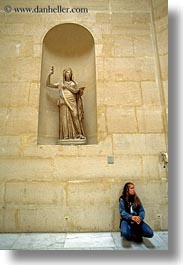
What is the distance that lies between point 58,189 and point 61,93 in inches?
62.0

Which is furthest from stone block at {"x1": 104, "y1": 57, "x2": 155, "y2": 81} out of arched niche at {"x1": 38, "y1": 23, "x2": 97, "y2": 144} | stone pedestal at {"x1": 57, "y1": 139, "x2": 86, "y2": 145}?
stone pedestal at {"x1": 57, "y1": 139, "x2": 86, "y2": 145}

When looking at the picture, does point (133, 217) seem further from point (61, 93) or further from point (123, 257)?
point (61, 93)

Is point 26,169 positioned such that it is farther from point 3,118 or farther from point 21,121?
point 3,118

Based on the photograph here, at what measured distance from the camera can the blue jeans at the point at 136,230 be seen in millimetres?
2576

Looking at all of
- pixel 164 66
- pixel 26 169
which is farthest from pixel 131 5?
pixel 26 169

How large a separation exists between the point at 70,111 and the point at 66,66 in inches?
42.1

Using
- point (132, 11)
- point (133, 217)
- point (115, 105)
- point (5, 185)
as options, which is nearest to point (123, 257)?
point (133, 217)

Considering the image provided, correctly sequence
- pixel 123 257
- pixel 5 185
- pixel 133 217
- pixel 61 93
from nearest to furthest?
pixel 123 257
pixel 133 217
pixel 5 185
pixel 61 93

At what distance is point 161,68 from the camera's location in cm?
342

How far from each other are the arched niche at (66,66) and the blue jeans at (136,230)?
1378 millimetres

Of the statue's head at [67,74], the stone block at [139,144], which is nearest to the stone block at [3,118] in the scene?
the statue's head at [67,74]

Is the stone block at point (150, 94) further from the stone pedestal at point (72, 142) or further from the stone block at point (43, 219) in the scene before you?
the stone block at point (43, 219)

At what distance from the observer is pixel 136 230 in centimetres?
261

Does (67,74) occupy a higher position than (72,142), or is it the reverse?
(67,74)
